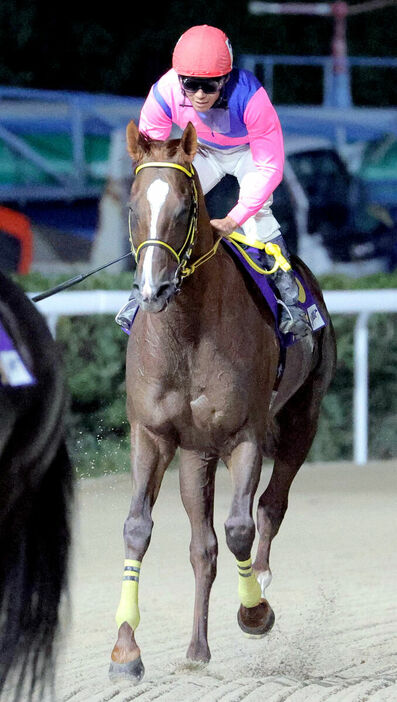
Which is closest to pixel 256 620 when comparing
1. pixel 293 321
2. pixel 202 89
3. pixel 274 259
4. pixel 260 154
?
pixel 293 321

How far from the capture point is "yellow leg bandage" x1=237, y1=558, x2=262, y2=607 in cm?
414

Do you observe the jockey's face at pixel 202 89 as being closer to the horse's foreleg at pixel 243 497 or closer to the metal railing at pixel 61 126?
the horse's foreleg at pixel 243 497

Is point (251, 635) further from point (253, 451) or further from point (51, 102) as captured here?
point (51, 102)

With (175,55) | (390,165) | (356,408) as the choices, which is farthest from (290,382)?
(390,165)

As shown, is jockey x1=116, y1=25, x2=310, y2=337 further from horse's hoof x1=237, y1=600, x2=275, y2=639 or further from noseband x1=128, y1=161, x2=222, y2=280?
horse's hoof x1=237, y1=600, x2=275, y2=639

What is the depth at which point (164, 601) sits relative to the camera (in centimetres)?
496

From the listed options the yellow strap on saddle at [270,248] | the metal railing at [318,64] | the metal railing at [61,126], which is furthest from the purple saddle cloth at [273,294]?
the metal railing at [318,64]

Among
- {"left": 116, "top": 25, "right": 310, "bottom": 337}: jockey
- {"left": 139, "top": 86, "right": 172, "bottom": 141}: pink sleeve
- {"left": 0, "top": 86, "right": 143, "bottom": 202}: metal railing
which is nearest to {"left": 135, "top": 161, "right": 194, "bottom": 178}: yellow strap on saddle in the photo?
{"left": 116, "top": 25, "right": 310, "bottom": 337}: jockey

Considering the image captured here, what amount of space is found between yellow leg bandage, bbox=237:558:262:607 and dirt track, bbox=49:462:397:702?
181 millimetres

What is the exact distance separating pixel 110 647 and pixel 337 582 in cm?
125

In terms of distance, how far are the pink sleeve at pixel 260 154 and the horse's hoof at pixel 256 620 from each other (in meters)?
1.25

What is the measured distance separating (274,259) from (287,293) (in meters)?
0.14

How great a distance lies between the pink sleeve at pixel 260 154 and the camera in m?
4.05

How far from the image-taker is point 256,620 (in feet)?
14.1
